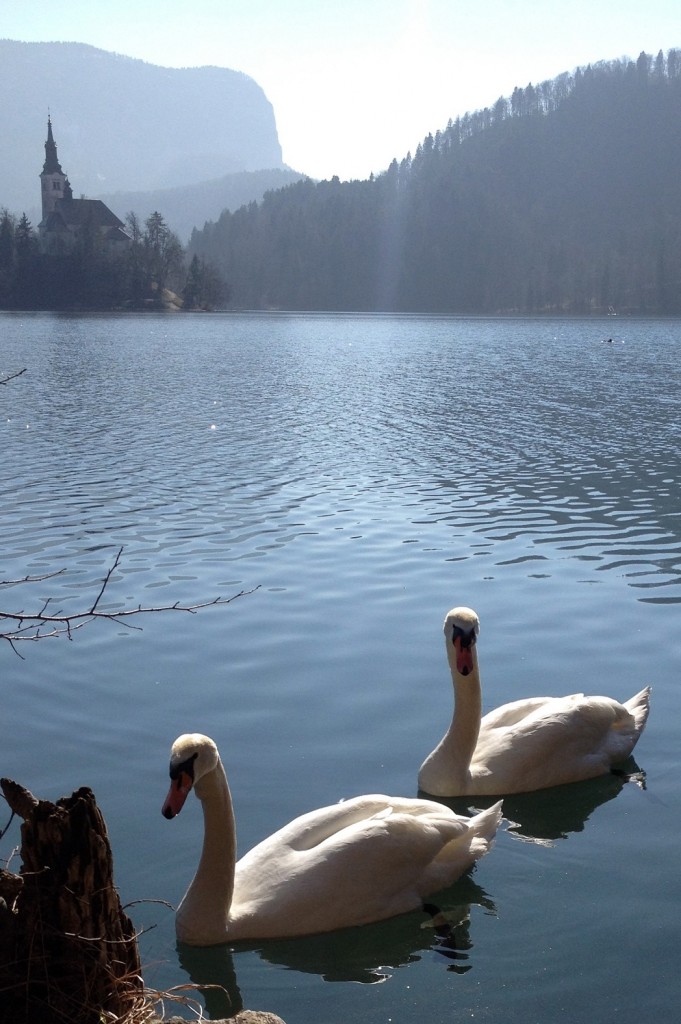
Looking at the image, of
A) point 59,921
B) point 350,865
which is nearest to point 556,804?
point 350,865

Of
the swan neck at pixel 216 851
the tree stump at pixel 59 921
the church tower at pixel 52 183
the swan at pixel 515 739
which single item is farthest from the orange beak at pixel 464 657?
the church tower at pixel 52 183

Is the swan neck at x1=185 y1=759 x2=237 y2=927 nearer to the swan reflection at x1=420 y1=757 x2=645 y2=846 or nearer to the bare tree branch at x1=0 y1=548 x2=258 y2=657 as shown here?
the bare tree branch at x1=0 y1=548 x2=258 y2=657

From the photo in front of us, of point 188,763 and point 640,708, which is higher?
point 188,763

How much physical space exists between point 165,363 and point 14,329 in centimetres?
3505

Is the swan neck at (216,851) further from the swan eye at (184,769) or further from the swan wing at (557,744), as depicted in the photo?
the swan wing at (557,744)

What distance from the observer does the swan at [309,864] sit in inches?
214

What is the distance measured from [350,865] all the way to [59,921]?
2076mm

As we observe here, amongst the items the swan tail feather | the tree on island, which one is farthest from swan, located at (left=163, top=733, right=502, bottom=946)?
the tree on island

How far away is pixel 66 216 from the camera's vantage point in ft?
559

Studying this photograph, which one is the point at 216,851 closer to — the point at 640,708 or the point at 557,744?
the point at 557,744

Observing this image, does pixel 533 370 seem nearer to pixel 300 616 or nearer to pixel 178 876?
pixel 300 616

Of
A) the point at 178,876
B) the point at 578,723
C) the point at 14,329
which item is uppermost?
the point at 14,329

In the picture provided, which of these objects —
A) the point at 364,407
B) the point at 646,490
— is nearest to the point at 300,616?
the point at 646,490

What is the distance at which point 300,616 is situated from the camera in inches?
442
